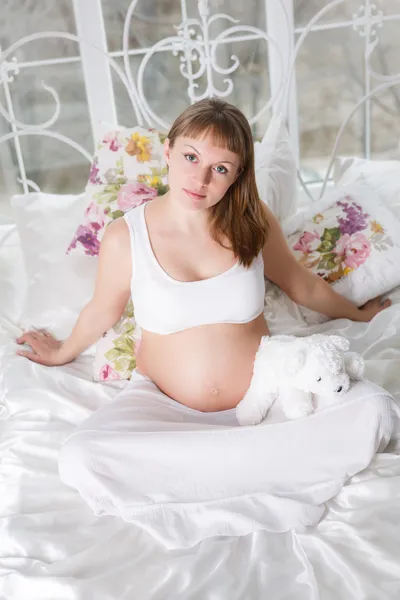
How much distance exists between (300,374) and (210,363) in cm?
27

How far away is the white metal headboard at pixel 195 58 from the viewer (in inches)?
96.0

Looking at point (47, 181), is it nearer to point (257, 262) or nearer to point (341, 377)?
→ point (257, 262)

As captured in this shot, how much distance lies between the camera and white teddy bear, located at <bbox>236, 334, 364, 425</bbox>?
4.75ft

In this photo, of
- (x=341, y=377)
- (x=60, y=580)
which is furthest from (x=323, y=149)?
(x=60, y=580)

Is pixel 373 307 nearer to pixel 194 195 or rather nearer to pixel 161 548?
pixel 194 195

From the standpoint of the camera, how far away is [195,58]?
8.02 feet

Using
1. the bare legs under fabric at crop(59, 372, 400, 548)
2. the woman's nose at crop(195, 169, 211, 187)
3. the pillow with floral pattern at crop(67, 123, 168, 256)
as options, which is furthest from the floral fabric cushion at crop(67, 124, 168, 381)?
the woman's nose at crop(195, 169, 211, 187)

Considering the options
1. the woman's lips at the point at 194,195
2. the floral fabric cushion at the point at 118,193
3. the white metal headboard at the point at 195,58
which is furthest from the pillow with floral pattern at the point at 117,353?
the white metal headboard at the point at 195,58

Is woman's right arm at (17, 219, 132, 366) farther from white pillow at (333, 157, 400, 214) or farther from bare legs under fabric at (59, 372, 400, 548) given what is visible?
white pillow at (333, 157, 400, 214)

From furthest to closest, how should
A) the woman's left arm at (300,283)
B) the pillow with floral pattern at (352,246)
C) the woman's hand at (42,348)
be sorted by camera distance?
1. the pillow with floral pattern at (352,246)
2. the woman's hand at (42,348)
3. the woman's left arm at (300,283)

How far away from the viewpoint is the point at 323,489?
145 centimetres

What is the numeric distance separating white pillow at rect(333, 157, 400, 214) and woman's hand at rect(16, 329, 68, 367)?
44.9 inches

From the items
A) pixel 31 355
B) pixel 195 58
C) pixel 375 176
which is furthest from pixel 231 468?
pixel 195 58

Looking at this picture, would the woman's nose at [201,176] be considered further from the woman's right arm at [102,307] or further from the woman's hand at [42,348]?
the woman's hand at [42,348]
